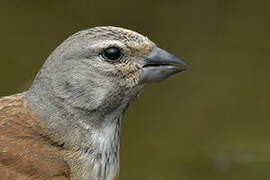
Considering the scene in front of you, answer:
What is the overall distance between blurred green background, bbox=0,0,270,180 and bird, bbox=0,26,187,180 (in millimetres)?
2201

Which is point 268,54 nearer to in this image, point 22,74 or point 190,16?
point 190,16

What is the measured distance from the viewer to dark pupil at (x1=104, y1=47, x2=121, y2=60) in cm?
331

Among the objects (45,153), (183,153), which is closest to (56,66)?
(45,153)

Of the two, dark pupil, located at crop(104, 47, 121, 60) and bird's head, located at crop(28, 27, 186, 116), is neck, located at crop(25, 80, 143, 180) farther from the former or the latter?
dark pupil, located at crop(104, 47, 121, 60)

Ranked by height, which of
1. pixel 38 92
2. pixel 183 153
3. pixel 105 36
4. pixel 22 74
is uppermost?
pixel 105 36

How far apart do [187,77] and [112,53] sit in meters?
3.53

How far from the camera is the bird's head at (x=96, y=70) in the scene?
10.8 ft

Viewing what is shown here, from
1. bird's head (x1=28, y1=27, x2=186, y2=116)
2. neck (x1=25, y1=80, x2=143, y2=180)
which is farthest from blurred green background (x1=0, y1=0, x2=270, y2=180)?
bird's head (x1=28, y1=27, x2=186, y2=116)

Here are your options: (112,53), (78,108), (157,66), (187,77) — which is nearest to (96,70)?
(112,53)

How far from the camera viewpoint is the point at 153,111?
20.8 ft

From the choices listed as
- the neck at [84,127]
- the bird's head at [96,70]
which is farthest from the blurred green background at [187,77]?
the bird's head at [96,70]

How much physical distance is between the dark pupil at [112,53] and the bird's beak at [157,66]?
172 millimetres

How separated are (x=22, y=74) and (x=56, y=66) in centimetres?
343

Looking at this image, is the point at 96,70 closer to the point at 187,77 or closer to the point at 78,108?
the point at 78,108
